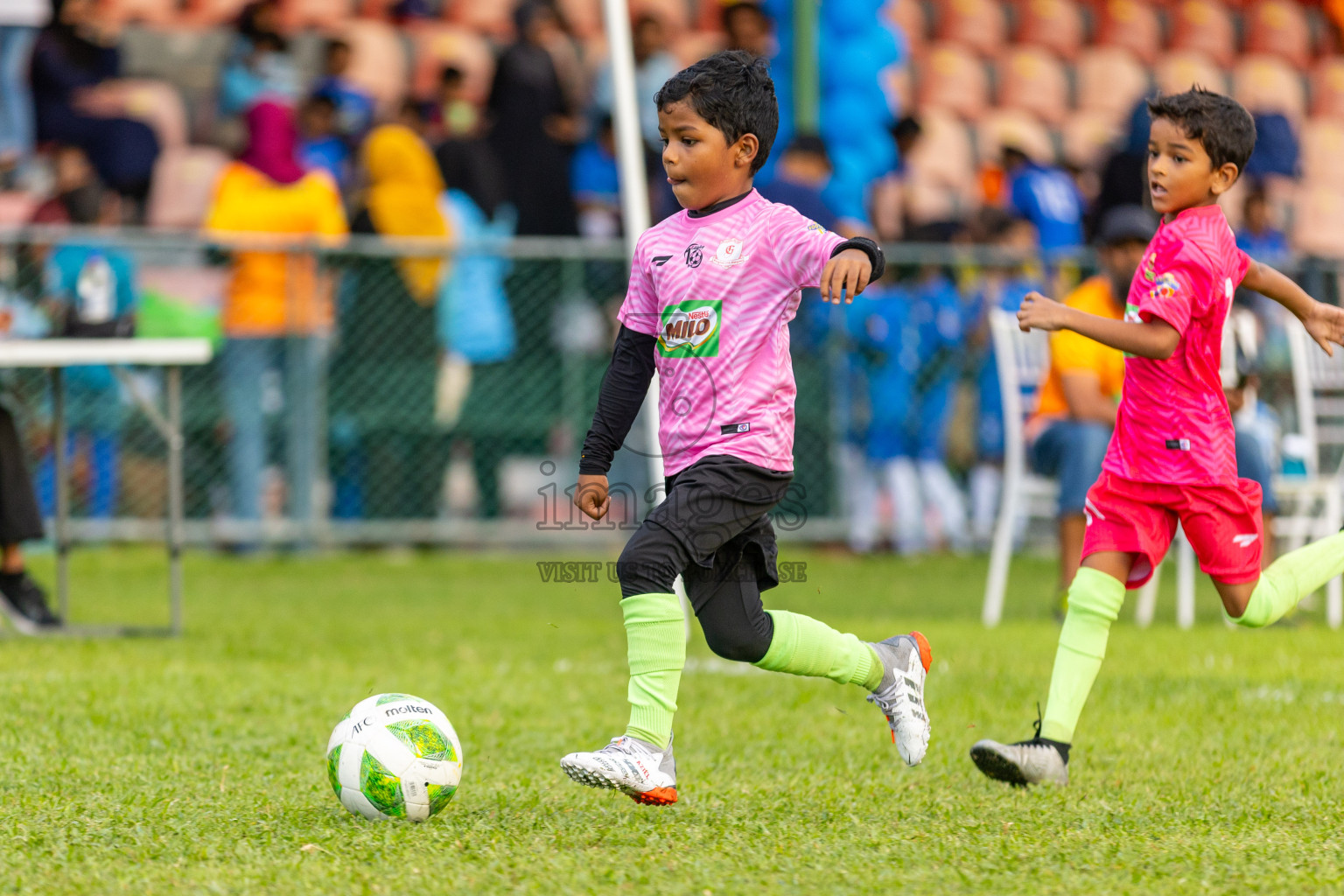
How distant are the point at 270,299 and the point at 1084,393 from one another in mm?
4751

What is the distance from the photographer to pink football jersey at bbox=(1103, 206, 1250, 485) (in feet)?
13.5

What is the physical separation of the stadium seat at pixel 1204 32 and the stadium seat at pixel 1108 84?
1244 millimetres

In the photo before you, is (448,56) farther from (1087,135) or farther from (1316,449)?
(1316,449)

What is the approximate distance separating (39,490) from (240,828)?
6.69m

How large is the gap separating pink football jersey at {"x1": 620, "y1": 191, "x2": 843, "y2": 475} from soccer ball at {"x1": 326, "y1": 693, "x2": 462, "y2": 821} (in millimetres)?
794

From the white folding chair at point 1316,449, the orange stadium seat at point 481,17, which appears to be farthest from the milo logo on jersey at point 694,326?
the orange stadium seat at point 481,17

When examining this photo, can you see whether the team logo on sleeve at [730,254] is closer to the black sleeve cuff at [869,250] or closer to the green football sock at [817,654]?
the black sleeve cuff at [869,250]

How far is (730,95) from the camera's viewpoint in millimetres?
3826

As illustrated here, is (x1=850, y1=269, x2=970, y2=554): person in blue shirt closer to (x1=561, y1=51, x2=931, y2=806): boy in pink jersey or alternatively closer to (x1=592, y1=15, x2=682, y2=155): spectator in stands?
(x1=592, y1=15, x2=682, y2=155): spectator in stands

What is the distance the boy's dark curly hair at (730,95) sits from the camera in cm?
381

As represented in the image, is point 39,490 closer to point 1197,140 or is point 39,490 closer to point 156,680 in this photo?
point 156,680

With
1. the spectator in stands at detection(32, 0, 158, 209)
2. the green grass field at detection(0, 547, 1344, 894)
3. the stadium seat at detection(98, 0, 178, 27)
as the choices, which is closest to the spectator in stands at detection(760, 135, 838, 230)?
the green grass field at detection(0, 547, 1344, 894)

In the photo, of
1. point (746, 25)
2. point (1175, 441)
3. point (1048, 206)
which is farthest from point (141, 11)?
point (1175, 441)

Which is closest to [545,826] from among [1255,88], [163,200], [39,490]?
[39,490]
